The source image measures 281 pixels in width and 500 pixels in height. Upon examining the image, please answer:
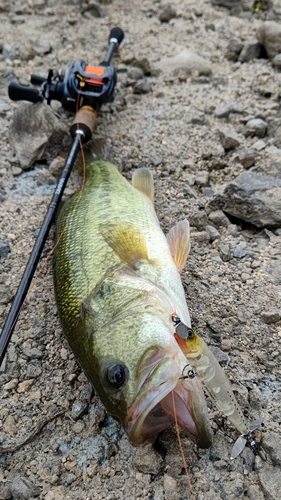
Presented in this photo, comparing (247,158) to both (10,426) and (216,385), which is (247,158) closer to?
(216,385)

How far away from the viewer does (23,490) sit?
2.85 meters

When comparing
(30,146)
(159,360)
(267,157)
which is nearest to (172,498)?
(159,360)

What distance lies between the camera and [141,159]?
4.89 meters

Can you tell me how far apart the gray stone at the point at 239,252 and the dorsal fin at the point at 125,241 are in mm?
770

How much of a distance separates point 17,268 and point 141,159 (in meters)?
1.58

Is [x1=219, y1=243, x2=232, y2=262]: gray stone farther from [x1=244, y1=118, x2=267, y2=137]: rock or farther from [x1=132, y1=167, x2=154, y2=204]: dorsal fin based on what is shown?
[x1=244, y1=118, x2=267, y2=137]: rock

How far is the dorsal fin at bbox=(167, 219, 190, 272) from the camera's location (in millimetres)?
3660

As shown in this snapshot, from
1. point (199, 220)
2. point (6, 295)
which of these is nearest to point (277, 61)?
point (199, 220)

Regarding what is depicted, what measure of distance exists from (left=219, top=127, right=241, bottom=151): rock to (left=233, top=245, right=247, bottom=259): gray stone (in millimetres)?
1243

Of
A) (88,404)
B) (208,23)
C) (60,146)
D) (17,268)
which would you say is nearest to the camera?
(88,404)

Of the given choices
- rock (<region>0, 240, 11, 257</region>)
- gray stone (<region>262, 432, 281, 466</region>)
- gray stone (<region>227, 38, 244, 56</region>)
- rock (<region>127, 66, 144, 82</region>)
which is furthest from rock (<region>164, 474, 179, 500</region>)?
gray stone (<region>227, 38, 244, 56</region>)

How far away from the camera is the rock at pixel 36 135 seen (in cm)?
494

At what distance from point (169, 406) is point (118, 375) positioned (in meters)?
0.32

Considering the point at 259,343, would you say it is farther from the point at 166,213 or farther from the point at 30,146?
the point at 30,146
